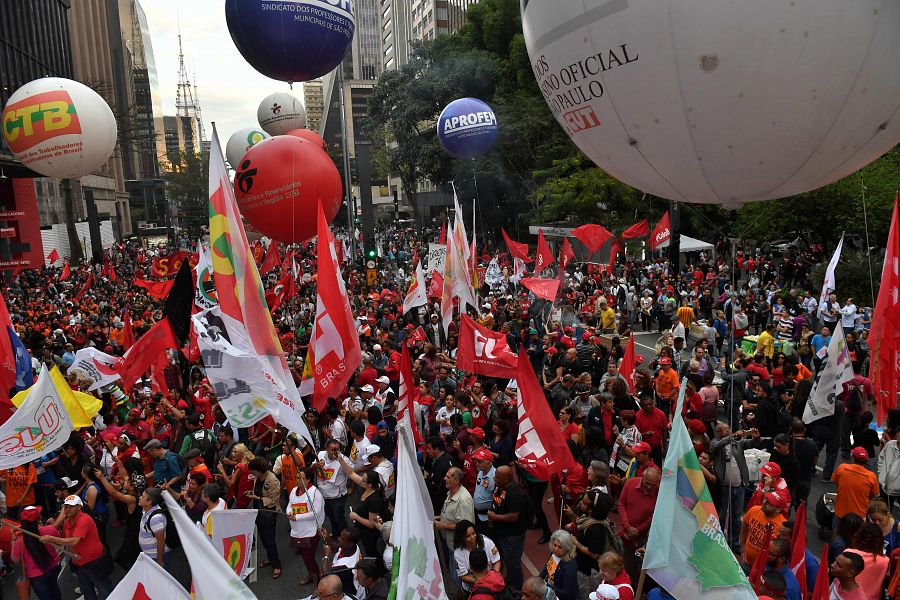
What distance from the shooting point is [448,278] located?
13969mm

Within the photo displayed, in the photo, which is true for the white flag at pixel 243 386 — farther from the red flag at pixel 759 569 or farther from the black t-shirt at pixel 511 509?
the red flag at pixel 759 569

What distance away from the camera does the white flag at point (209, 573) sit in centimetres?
416

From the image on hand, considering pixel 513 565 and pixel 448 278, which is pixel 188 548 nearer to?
pixel 513 565

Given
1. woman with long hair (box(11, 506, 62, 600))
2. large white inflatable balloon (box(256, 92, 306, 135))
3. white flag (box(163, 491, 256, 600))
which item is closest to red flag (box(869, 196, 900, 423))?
white flag (box(163, 491, 256, 600))

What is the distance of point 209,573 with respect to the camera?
418 cm

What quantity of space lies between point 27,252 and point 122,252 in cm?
1641

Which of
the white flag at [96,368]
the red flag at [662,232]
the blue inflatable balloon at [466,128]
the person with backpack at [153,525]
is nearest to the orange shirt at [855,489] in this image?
the person with backpack at [153,525]

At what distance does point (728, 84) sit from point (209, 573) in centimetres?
416

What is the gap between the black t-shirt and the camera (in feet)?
20.7

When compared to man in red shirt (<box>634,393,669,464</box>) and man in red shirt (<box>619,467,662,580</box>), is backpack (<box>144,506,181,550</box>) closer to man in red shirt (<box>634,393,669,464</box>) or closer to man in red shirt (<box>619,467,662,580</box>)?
man in red shirt (<box>619,467,662,580</box>)

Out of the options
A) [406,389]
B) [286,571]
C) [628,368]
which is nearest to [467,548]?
[406,389]

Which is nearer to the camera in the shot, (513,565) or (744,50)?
(744,50)

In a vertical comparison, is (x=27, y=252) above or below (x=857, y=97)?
below

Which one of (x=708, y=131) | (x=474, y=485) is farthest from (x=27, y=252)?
(x=708, y=131)
